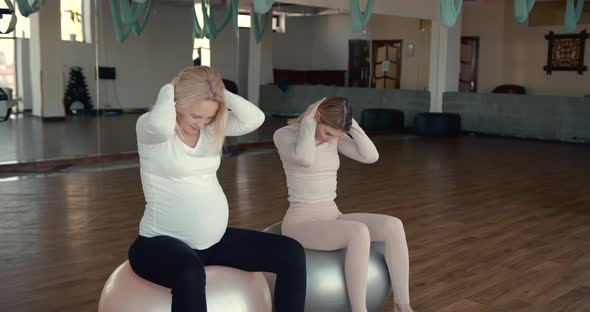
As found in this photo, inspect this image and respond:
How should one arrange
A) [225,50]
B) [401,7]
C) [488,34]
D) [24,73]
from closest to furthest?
1. [24,73]
2. [225,50]
3. [401,7]
4. [488,34]

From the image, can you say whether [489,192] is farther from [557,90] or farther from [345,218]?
[557,90]

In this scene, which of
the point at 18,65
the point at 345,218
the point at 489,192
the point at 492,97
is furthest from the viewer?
the point at 492,97

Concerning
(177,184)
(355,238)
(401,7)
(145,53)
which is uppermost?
(401,7)

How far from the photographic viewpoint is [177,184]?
87.4 inches

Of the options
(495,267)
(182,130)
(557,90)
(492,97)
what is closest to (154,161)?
(182,130)

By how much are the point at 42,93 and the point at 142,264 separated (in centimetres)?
678

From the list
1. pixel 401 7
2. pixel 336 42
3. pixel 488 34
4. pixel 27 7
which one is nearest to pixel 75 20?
pixel 27 7

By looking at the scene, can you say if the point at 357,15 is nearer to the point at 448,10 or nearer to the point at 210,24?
the point at 448,10

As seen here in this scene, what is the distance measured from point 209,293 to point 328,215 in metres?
0.79

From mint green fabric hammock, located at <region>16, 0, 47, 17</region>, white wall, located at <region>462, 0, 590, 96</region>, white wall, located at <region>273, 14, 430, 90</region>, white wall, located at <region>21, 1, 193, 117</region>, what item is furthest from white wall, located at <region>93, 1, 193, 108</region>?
white wall, located at <region>462, 0, 590, 96</region>

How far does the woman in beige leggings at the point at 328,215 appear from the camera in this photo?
2625 millimetres

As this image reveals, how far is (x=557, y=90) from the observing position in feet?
47.4

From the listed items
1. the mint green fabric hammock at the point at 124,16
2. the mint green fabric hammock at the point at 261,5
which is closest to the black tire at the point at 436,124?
the mint green fabric hammock at the point at 261,5

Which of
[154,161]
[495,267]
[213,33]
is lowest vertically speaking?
[495,267]
